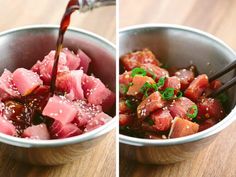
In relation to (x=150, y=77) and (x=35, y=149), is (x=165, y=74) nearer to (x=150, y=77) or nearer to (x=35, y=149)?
(x=150, y=77)

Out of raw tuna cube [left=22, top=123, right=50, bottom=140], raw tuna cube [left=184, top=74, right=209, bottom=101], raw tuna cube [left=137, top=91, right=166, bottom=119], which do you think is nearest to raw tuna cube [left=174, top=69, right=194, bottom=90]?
raw tuna cube [left=184, top=74, right=209, bottom=101]

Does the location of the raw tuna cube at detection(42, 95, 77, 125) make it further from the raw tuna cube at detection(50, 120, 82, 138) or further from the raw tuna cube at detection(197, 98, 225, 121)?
the raw tuna cube at detection(197, 98, 225, 121)

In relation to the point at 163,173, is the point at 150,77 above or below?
above

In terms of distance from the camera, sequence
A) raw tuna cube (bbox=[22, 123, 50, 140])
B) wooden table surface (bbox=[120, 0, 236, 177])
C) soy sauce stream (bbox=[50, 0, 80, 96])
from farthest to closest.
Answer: wooden table surface (bbox=[120, 0, 236, 177]) < soy sauce stream (bbox=[50, 0, 80, 96]) < raw tuna cube (bbox=[22, 123, 50, 140])

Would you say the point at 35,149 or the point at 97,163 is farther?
the point at 97,163

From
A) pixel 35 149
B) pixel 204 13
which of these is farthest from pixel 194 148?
pixel 204 13

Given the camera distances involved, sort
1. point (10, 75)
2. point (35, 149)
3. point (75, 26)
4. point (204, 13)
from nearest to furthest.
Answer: point (35, 149) < point (10, 75) < point (75, 26) < point (204, 13)
